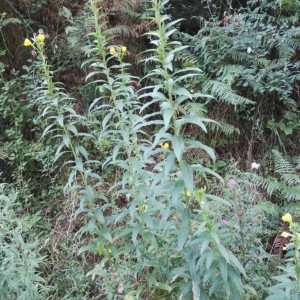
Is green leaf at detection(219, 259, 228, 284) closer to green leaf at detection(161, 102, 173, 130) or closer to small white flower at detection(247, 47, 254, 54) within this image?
green leaf at detection(161, 102, 173, 130)

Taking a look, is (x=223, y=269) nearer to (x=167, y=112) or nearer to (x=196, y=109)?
(x=167, y=112)

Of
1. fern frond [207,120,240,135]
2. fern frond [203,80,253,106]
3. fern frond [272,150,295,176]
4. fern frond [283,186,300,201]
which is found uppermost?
fern frond [203,80,253,106]

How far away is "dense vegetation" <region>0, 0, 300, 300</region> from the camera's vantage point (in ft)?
7.79

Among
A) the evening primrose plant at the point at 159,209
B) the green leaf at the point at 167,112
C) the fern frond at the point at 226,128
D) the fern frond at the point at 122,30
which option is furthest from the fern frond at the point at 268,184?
the fern frond at the point at 122,30

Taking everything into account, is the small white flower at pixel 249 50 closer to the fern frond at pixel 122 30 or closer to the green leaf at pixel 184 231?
the fern frond at pixel 122 30

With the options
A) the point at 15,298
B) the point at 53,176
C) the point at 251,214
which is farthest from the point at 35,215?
the point at 251,214

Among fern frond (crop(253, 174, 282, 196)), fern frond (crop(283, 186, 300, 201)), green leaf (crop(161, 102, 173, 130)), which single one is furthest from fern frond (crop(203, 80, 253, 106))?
green leaf (crop(161, 102, 173, 130))

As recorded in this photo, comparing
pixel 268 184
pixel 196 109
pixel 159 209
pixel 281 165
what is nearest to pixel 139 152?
pixel 159 209

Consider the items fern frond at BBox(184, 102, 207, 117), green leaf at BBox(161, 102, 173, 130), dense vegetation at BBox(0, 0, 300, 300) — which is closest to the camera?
green leaf at BBox(161, 102, 173, 130)

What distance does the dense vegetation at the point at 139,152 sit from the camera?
2.38m

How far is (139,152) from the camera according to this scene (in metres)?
2.65

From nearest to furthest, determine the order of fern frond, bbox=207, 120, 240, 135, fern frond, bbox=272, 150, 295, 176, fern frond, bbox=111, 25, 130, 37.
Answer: fern frond, bbox=272, 150, 295, 176
fern frond, bbox=207, 120, 240, 135
fern frond, bbox=111, 25, 130, 37

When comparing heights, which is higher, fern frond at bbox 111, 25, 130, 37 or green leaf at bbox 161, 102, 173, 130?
green leaf at bbox 161, 102, 173, 130

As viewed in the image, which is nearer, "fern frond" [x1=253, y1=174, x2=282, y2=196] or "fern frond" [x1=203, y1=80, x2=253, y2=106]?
"fern frond" [x1=253, y1=174, x2=282, y2=196]
